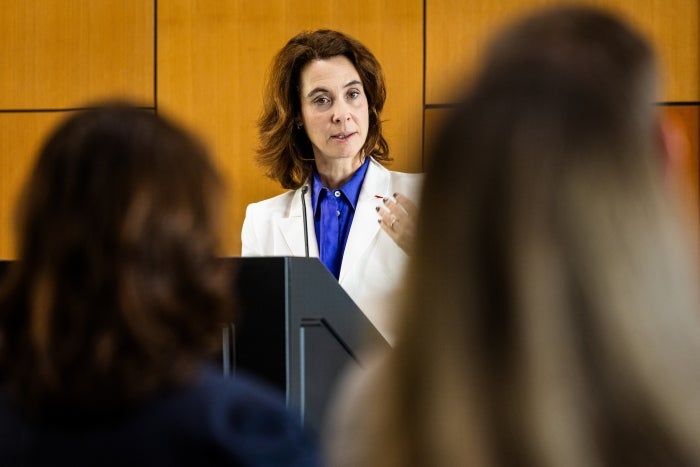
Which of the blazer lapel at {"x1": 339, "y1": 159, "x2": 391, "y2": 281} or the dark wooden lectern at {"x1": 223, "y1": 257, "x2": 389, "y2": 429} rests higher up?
the blazer lapel at {"x1": 339, "y1": 159, "x2": 391, "y2": 281}

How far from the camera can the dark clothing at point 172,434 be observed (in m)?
0.94

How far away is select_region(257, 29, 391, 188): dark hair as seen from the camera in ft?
12.1

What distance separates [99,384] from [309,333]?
119 cm

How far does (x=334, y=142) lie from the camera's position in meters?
3.62

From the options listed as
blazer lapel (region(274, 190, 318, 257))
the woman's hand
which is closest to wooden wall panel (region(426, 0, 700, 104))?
blazer lapel (region(274, 190, 318, 257))

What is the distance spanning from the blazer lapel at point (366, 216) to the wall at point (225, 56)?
436 millimetres

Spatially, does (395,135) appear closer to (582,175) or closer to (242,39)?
(242,39)

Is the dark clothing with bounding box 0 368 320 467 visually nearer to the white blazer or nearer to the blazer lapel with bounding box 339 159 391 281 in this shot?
the white blazer

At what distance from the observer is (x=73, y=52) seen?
15.1 ft

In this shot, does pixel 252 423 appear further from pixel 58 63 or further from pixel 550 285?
pixel 58 63

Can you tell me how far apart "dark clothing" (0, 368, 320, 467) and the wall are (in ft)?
10.4

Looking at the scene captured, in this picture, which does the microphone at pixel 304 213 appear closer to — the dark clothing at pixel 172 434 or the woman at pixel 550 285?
the dark clothing at pixel 172 434

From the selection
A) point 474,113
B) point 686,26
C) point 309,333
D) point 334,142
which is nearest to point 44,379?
point 474,113

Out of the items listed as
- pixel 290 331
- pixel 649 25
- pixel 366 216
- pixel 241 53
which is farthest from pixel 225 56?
pixel 290 331
